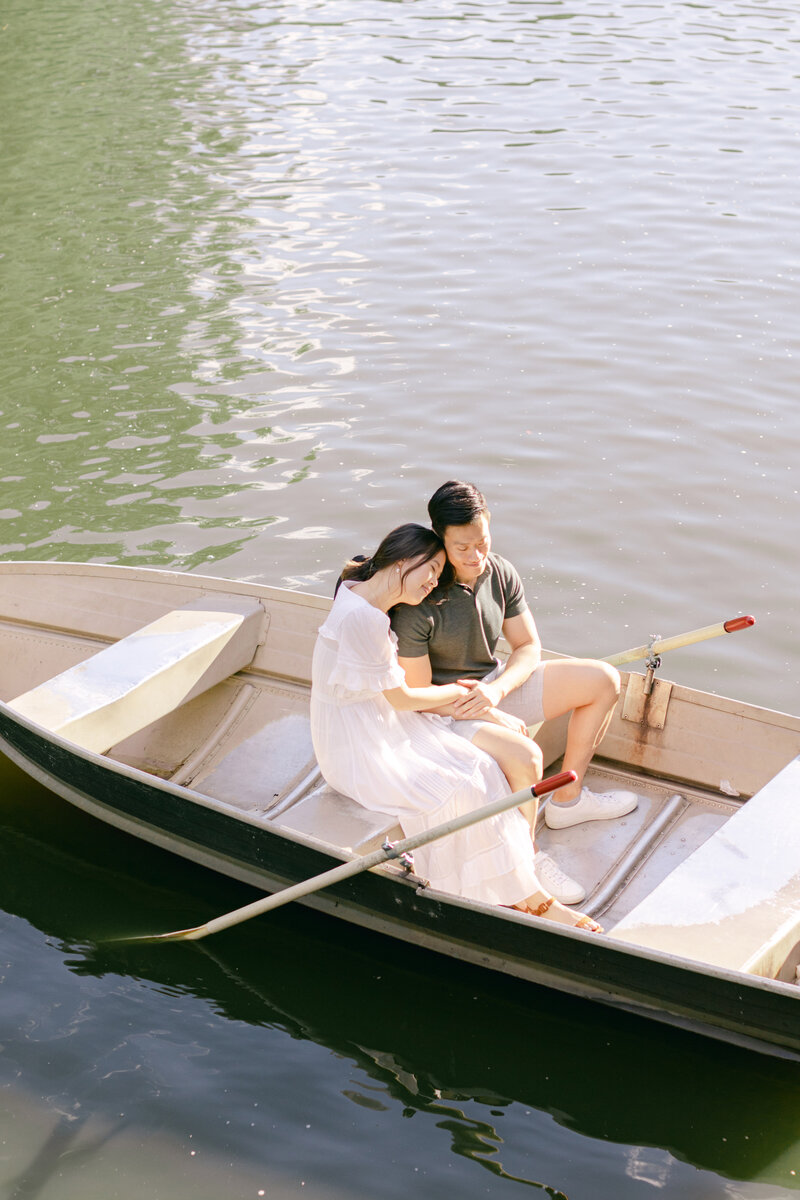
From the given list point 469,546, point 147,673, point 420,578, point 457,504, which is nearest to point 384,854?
point 420,578

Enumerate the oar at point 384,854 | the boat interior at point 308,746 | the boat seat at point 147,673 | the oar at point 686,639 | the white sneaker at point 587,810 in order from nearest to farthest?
1. the oar at point 384,854
2. the boat interior at point 308,746
3. the oar at point 686,639
4. the white sneaker at point 587,810
5. the boat seat at point 147,673

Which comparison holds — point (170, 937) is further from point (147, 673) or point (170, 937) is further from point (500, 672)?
point (500, 672)

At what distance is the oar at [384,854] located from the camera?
161 inches

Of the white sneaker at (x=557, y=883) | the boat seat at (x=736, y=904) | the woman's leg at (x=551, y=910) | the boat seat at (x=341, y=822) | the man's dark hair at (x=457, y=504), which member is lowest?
the white sneaker at (x=557, y=883)

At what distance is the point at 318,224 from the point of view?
535 inches

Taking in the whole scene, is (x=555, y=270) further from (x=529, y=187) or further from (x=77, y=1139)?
(x=77, y=1139)

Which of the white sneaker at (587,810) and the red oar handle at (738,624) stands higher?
the red oar handle at (738,624)

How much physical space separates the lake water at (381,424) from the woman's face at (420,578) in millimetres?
1574

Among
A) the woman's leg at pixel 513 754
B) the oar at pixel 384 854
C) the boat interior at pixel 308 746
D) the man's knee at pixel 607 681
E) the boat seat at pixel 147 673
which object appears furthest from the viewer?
the boat seat at pixel 147 673

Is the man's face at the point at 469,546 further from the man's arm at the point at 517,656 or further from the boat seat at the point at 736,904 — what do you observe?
the boat seat at the point at 736,904

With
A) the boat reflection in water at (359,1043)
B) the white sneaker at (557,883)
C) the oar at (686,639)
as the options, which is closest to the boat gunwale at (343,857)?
the boat reflection in water at (359,1043)

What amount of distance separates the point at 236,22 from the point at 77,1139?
20.7 metres

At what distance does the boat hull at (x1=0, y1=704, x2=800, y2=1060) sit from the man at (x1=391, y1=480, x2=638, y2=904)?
0.58 m

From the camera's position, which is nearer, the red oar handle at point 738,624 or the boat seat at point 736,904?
the boat seat at point 736,904
